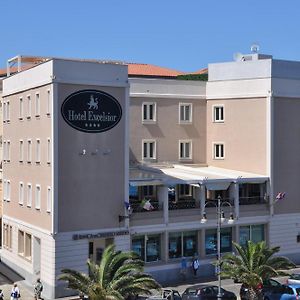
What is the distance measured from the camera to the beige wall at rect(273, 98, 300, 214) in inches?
2172

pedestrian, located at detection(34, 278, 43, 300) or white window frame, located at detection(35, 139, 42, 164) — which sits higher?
white window frame, located at detection(35, 139, 42, 164)

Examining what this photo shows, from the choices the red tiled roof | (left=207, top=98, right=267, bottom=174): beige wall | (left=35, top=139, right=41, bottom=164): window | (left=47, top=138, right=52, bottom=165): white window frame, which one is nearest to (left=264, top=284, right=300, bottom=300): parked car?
(left=207, top=98, right=267, bottom=174): beige wall

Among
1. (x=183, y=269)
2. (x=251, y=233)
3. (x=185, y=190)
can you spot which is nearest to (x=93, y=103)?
(x=185, y=190)

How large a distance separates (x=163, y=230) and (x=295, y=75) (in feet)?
56.9

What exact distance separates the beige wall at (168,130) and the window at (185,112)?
31 cm

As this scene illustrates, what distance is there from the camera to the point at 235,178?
174ft

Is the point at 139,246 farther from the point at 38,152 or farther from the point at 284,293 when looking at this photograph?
the point at 284,293

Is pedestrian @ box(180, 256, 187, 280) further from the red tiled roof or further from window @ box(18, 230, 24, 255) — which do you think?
the red tiled roof

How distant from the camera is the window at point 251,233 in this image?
178 feet

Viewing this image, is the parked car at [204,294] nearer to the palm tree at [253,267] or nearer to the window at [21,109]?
the palm tree at [253,267]

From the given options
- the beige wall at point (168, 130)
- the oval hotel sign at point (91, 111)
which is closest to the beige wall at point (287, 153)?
the beige wall at point (168, 130)

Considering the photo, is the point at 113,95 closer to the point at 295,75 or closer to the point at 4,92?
the point at 4,92

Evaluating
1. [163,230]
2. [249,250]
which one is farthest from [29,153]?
[249,250]

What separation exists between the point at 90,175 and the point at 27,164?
7.26 metres
